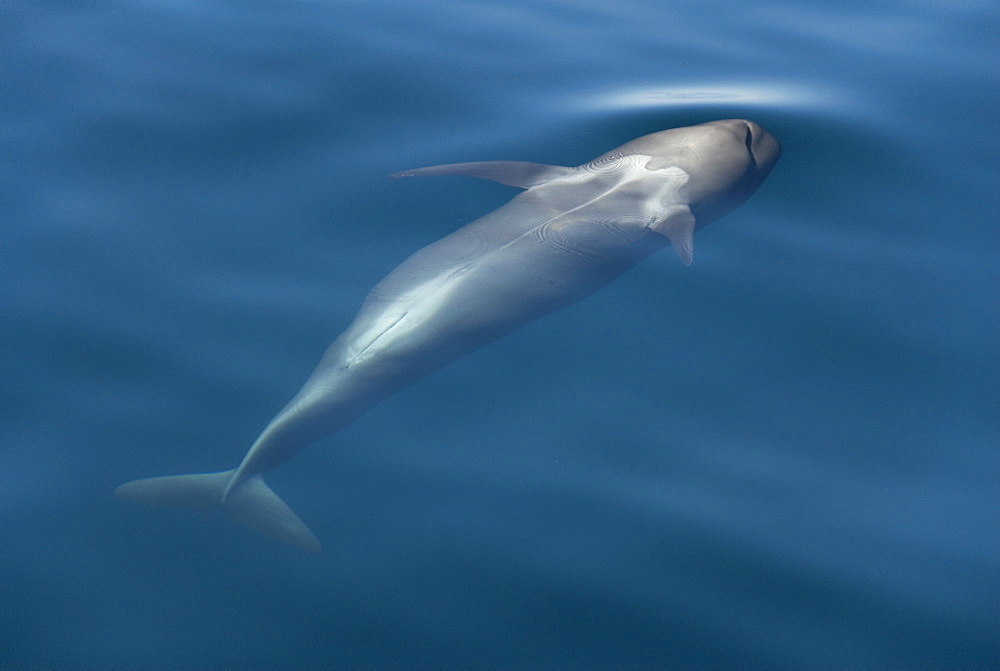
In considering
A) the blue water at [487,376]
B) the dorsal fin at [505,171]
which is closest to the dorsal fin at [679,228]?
the blue water at [487,376]

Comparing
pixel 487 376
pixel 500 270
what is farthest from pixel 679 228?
pixel 487 376

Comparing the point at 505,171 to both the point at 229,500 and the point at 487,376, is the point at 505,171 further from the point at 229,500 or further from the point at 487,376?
the point at 229,500

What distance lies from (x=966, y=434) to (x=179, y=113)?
6.72 meters

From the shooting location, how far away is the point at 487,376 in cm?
555

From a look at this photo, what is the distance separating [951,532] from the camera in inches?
186

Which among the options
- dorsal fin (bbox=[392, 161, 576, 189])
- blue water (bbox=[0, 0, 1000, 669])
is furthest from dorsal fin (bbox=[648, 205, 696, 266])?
dorsal fin (bbox=[392, 161, 576, 189])

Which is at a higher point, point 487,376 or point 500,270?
point 500,270

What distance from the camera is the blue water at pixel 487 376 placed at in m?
4.30

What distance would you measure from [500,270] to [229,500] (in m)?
2.41

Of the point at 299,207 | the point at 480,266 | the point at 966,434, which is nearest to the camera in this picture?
the point at 966,434

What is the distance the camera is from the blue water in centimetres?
430

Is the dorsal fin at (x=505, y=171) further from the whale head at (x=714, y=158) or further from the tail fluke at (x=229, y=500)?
the tail fluke at (x=229, y=500)

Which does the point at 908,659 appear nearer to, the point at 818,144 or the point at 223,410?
the point at 223,410

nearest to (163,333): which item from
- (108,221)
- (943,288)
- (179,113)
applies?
(108,221)
